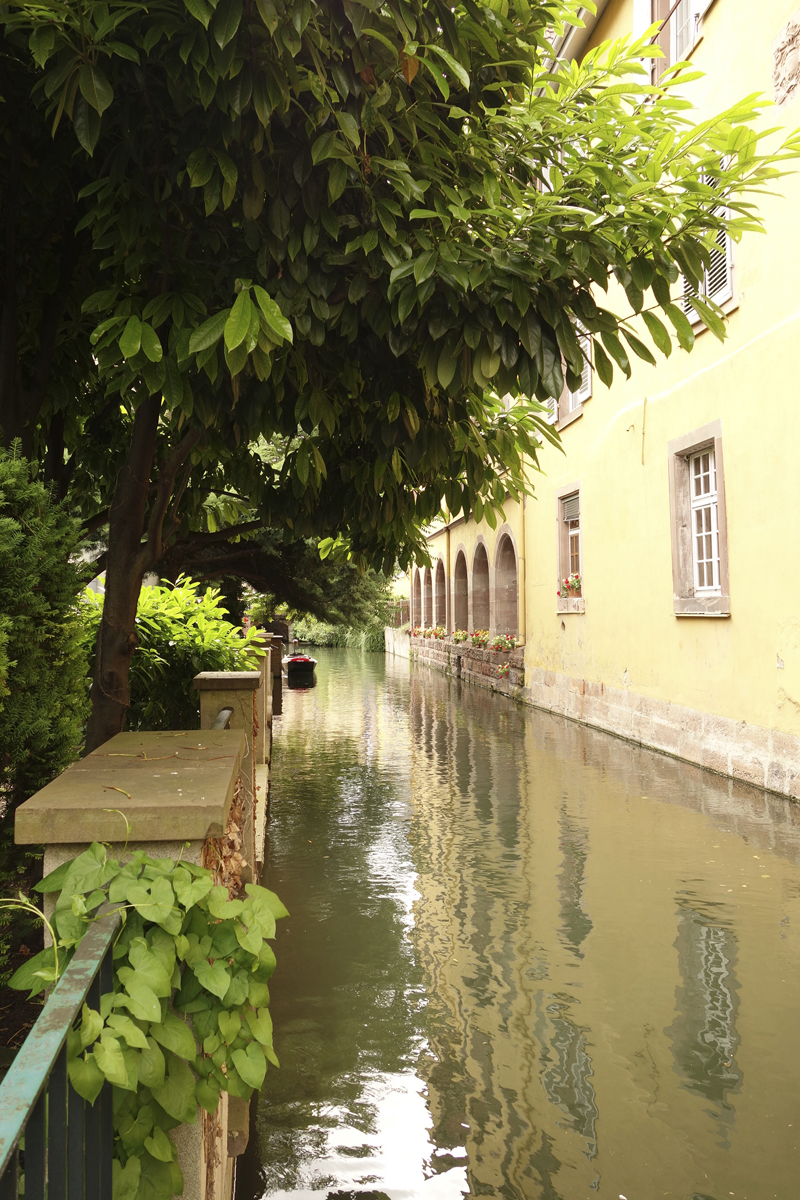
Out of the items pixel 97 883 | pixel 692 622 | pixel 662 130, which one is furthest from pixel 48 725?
pixel 692 622

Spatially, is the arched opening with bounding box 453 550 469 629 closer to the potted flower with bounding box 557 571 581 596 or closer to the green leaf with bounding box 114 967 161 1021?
the potted flower with bounding box 557 571 581 596

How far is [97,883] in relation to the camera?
161cm

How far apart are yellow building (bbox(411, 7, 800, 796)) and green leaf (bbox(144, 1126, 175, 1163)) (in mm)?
7203

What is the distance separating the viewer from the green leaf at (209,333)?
222cm

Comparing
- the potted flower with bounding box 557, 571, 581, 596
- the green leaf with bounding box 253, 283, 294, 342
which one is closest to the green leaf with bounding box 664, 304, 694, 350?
the green leaf with bounding box 253, 283, 294, 342

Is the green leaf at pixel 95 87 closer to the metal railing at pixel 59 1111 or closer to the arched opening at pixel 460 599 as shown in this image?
the metal railing at pixel 59 1111

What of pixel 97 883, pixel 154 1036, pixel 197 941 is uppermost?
pixel 97 883

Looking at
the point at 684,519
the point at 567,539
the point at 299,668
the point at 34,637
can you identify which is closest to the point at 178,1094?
the point at 34,637

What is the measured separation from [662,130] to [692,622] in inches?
301

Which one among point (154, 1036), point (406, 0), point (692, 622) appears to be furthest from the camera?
point (692, 622)

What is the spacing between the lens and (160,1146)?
5.08ft

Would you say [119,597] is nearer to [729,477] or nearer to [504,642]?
[729,477]

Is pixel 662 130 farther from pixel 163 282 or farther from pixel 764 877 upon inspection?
pixel 764 877

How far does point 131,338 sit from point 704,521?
8.87 meters
